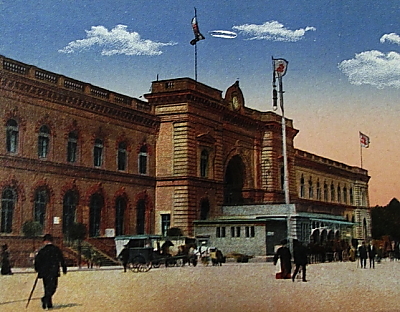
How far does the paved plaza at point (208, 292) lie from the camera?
1155 cm

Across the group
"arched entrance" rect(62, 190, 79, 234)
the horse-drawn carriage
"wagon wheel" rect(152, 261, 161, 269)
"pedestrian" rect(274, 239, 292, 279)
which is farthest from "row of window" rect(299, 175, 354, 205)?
"arched entrance" rect(62, 190, 79, 234)

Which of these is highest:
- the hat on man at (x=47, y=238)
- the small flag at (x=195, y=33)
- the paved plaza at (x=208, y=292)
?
the small flag at (x=195, y=33)

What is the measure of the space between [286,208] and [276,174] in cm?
121

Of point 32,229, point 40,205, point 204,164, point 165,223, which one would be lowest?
point 32,229

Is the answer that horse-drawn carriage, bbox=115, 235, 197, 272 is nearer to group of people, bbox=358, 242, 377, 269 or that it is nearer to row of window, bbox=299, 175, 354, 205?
row of window, bbox=299, 175, 354, 205

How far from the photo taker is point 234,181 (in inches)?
779

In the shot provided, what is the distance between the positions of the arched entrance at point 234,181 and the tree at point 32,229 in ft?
19.2

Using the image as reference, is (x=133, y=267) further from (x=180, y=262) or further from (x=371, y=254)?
(x=371, y=254)

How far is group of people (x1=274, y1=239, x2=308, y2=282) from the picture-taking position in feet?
44.0

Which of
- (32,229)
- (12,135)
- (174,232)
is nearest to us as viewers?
(32,229)

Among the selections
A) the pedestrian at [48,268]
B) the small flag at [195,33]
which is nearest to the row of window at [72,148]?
the pedestrian at [48,268]

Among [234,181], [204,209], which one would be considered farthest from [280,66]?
[204,209]

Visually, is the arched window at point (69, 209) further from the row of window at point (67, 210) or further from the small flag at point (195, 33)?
the small flag at point (195, 33)

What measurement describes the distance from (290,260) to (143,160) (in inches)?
243
